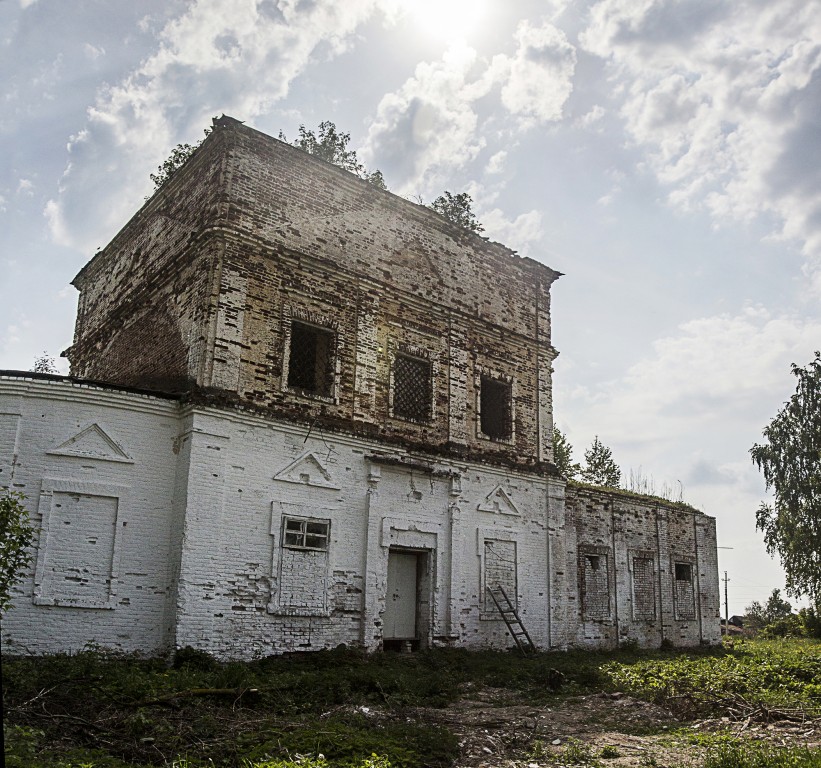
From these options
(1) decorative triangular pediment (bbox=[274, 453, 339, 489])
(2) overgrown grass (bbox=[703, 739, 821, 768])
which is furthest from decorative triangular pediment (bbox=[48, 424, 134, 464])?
(2) overgrown grass (bbox=[703, 739, 821, 768])

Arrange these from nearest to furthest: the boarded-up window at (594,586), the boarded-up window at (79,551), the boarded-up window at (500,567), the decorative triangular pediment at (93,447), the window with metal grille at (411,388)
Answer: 1. the boarded-up window at (79,551)
2. the decorative triangular pediment at (93,447)
3. the window with metal grille at (411,388)
4. the boarded-up window at (500,567)
5. the boarded-up window at (594,586)

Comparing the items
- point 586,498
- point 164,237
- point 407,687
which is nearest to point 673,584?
point 586,498

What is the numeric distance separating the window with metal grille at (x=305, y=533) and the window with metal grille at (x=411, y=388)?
2809mm

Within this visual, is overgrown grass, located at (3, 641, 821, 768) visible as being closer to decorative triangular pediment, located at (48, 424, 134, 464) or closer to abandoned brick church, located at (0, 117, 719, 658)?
abandoned brick church, located at (0, 117, 719, 658)

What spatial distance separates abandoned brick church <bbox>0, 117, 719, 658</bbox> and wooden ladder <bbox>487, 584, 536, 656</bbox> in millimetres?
85

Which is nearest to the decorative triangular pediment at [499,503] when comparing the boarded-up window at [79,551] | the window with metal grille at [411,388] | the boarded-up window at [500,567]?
the boarded-up window at [500,567]

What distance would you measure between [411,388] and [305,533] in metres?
3.88

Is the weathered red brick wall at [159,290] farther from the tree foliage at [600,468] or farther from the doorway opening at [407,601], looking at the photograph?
the tree foliage at [600,468]

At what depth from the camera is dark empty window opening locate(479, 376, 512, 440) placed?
17266mm

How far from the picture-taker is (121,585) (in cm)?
1175

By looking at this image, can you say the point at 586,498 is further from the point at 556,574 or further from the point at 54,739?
the point at 54,739

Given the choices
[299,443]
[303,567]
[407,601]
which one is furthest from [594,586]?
[299,443]

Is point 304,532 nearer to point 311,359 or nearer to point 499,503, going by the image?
point 311,359

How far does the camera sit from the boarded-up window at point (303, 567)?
13016 mm
